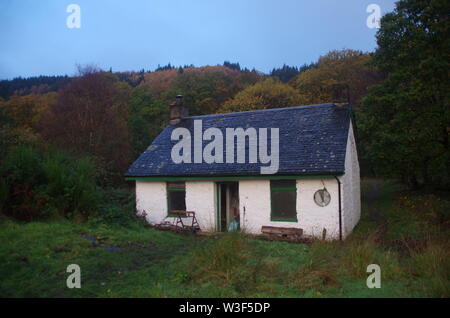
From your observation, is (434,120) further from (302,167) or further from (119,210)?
(119,210)

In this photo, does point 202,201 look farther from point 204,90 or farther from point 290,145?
point 204,90

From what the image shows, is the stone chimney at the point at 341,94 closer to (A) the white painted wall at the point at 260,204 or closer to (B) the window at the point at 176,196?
(A) the white painted wall at the point at 260,204

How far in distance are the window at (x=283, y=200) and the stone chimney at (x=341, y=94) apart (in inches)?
183

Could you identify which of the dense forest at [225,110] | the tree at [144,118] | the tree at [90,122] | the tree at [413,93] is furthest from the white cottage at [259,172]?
the tree at [144,118]

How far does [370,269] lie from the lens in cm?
639

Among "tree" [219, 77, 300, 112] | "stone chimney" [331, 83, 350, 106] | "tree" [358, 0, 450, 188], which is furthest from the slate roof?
"tree" [219, 77, 300, 112]

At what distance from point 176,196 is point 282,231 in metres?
5.34

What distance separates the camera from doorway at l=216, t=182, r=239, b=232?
13906 mm

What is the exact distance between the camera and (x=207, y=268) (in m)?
6.53

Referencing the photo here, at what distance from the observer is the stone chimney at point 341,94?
13867 mm

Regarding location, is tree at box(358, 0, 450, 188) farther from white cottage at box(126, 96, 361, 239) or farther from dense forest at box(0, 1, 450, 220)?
white cottage at box(126, 96, 361, 239)

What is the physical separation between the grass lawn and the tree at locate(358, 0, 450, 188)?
1179cm

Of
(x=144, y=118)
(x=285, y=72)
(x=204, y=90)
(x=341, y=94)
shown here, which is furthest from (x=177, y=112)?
(x=285, y=72)

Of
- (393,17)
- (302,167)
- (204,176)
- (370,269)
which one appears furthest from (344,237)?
(393,17)
